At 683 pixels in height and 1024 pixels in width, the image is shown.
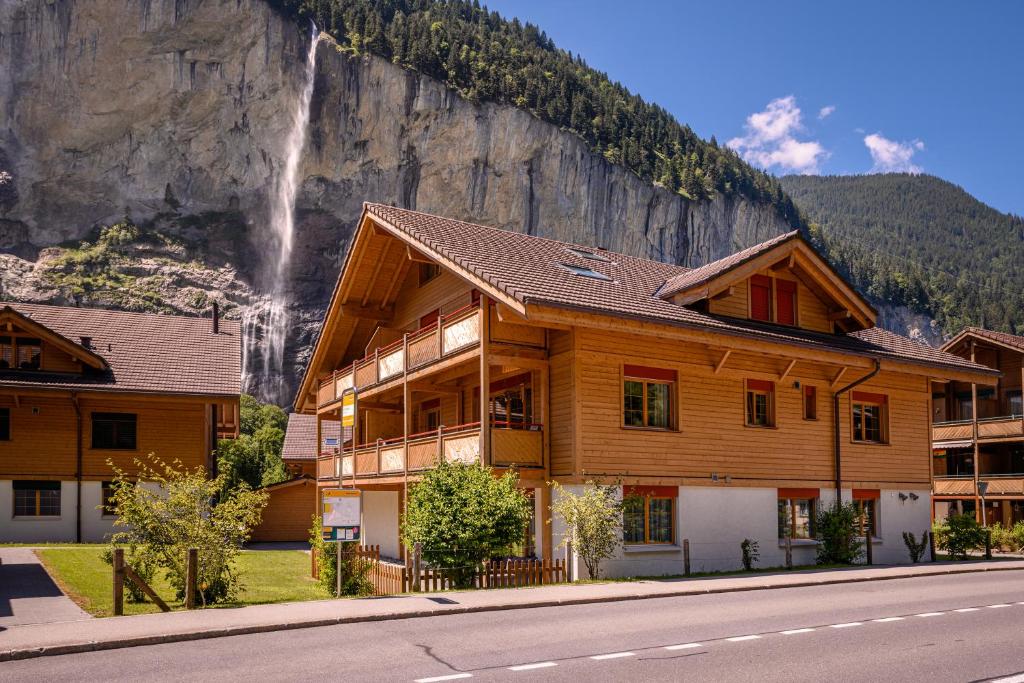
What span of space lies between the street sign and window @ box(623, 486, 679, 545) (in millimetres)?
7204

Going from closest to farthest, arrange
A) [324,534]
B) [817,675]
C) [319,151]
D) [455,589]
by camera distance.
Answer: [817,675] < [324,534] < [455,589] < [319,151]

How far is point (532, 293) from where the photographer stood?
19094mm

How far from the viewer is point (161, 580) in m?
20.5

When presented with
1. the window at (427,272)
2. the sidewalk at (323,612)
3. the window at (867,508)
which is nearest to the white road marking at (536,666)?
the sidewalk at (323,612)

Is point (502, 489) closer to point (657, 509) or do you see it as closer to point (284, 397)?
point (657, 509)

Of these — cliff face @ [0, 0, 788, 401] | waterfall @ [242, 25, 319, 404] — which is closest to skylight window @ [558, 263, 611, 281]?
waterfall @ [242, 25, 319, 404]

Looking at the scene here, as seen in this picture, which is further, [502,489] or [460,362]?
[460,362]

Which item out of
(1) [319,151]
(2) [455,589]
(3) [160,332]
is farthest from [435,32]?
(2) [455,589]

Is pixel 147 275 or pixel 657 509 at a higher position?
pixel 147 275

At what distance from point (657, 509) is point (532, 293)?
6280 millimetres

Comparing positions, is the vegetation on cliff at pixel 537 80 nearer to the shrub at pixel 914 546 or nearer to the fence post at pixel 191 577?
the shrub at pixel 914 546

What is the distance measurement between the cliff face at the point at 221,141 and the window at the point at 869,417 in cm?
7906

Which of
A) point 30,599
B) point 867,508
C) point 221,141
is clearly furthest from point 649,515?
point 221,141

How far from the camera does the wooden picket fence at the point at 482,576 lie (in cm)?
1733
